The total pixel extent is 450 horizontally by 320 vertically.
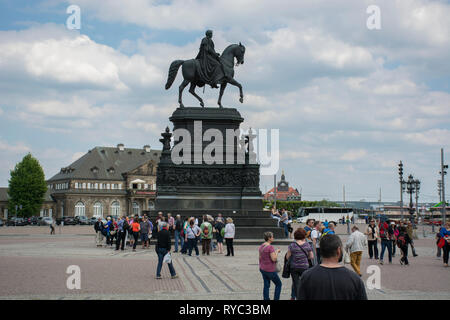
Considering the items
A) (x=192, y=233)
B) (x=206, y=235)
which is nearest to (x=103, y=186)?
(x=206, y=235)

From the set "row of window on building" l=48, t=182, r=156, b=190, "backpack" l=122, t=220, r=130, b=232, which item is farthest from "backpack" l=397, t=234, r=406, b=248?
"row of window on building" l=48, t=182, r=156, b=190

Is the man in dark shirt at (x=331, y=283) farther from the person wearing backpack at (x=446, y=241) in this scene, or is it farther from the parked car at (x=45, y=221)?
the parked car at (x=45, y=221)

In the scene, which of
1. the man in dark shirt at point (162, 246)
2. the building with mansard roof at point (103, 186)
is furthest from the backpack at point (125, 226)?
the building with mansard roof at point (103, 186)

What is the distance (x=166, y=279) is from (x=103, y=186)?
384 feet

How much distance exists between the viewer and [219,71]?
117 feet

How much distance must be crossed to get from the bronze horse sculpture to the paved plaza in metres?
15.1

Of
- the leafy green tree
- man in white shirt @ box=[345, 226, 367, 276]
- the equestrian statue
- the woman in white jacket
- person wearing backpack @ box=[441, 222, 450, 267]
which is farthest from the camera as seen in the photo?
the leafy green tree

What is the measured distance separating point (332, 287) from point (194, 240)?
1892 cm

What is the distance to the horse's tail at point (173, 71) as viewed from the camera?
117 feet

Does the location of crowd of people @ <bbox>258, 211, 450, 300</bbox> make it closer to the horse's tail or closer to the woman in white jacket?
the woman in white jacket

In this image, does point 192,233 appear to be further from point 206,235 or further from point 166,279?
point 166,279

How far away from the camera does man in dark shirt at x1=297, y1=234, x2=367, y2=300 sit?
17.5 feet
